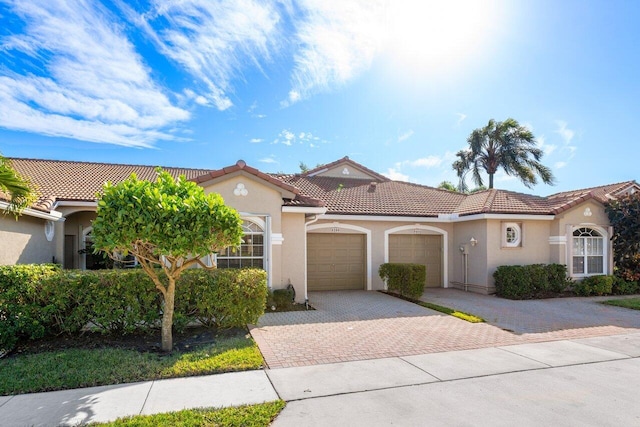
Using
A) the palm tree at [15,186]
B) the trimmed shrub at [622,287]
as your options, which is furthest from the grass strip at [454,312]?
the palm tree at [15,186]

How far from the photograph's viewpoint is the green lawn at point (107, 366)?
17.7 ft

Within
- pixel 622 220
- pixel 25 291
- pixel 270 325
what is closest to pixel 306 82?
pixel 270 325

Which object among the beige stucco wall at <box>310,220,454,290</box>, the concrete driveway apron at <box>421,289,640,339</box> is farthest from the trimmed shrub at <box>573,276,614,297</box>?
the beige stucco wall at <box>310,220,454,290</box>

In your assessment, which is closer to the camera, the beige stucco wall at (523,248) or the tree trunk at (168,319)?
the tree trunk at (168,319)

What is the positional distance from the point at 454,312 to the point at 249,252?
6674mm

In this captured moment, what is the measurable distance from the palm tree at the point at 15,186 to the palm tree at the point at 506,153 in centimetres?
2739

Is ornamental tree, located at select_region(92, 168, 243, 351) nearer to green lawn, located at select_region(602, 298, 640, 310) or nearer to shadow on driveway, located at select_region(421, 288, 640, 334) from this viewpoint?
shadow on driveway, located at select_region(421, 288, 640, 334)

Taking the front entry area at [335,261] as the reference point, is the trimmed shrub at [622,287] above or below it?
below

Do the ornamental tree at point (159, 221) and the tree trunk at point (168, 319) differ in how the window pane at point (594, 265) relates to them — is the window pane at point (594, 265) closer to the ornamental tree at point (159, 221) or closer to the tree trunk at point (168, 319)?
the ornamental tree at point (159, 221)

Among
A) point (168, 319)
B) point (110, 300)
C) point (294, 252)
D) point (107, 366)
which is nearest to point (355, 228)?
point (294, 252)

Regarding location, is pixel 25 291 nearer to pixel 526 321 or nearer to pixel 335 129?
pixel 526 321

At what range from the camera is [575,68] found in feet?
42.8

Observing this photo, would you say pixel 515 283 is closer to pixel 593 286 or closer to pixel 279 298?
pixel 593 286

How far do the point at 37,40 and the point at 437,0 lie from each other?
10.5m
